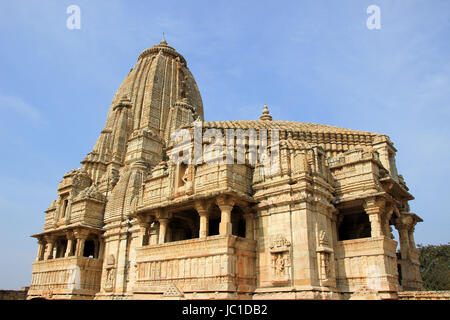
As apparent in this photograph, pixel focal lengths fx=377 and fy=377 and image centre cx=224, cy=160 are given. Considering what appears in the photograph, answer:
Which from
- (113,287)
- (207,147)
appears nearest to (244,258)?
(207,147)

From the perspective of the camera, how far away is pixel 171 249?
70.7 feet

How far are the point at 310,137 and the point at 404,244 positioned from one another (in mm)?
9201

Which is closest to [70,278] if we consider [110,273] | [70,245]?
[70,245]

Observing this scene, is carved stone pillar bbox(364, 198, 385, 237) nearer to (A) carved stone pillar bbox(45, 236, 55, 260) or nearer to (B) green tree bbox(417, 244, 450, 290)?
(A) carved stone pillar bbox(45, 236, 55, 260)

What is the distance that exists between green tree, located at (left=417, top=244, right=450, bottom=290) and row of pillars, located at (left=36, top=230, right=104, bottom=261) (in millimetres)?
37394

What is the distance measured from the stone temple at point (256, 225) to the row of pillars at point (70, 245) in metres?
0.14

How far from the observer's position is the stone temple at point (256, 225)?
1884cm

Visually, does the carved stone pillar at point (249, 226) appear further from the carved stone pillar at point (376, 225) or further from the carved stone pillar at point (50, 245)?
the carved stone pillar at point (50, 245)

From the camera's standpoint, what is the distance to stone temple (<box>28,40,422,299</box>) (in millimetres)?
18844

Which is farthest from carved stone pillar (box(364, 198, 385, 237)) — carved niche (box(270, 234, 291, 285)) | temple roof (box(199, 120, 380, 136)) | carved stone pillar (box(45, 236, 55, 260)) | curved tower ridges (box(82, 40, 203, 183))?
carved stone pillar (box(45, 236, 55, 260))

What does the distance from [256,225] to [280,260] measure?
268 cm

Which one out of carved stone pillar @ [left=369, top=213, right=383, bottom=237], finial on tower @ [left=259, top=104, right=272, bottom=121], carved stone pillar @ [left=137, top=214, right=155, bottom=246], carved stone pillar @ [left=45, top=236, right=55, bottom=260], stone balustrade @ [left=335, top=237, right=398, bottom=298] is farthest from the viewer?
finial on tower @ [left=259, top=104, right=272, bottom=121]

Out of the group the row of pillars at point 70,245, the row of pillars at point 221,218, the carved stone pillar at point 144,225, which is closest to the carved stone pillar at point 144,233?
the carved stone pillar at point 144,225

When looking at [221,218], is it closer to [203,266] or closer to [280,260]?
[203,266]
